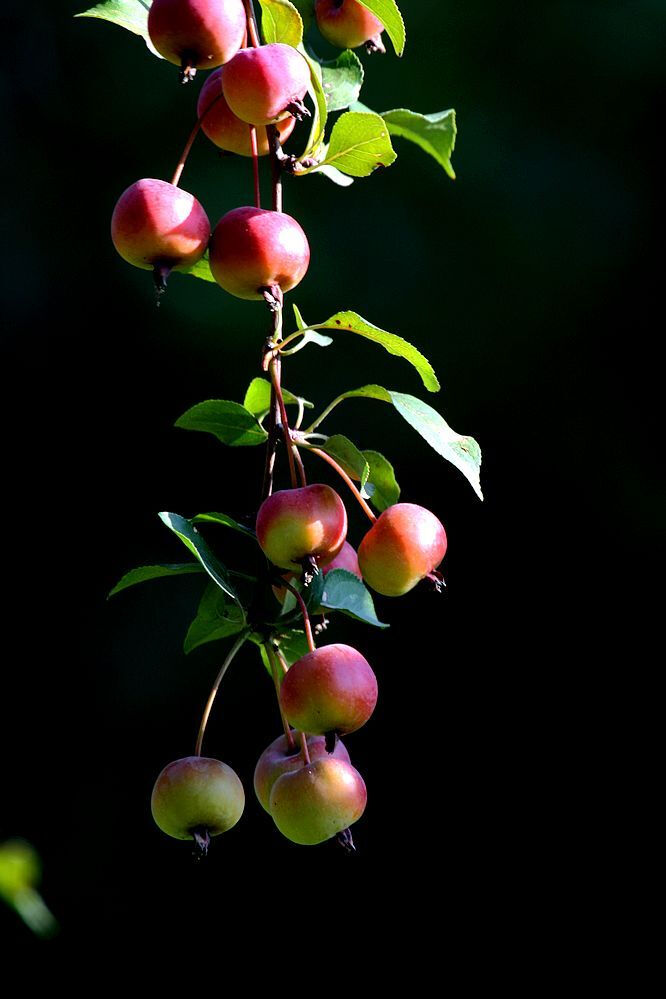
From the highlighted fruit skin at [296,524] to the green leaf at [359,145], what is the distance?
0.20 meters

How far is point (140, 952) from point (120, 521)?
1178 mm

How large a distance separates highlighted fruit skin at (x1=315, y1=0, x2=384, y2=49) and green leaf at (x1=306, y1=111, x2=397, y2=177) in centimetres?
9

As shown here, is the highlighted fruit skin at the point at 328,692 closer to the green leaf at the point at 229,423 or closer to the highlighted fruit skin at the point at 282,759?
the highlighted fruit skin at the point at 282,759

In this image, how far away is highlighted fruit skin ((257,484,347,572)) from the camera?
615 mm

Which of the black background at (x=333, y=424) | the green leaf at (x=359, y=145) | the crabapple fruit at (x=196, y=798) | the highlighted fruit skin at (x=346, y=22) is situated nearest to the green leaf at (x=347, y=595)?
the crabapple fruit at (x=196, y=798)

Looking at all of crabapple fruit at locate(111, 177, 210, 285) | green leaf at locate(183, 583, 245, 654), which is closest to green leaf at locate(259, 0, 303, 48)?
crabapple fruit at locate(111, 177, 210, 285)

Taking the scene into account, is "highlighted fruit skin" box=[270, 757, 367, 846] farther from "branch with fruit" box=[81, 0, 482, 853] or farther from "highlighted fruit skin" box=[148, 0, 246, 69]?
"highlighted fruit skin" box=[148, 0, 246, 69]

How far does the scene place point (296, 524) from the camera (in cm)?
61

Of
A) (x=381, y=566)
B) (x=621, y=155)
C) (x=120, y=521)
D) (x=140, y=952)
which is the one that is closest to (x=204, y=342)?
(x=120, y=521)

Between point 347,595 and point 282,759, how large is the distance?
0.35 ft

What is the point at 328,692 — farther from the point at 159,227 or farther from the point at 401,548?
the point at 159,227

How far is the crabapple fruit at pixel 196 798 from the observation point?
648mm

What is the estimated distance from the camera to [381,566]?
66 cm

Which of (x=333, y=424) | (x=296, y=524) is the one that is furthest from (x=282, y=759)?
(x=333, y=424)
